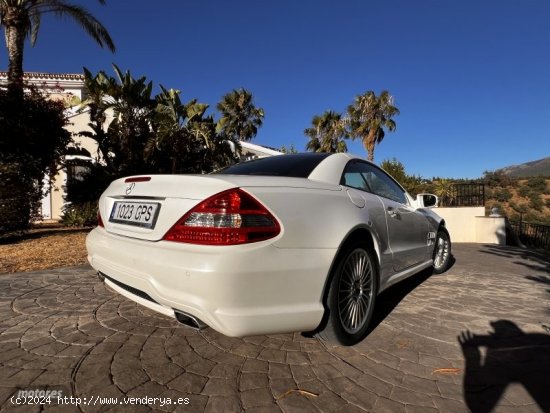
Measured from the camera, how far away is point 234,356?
7.72 ft

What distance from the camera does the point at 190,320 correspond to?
1952 mm

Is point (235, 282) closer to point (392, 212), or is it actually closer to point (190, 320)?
point (190, 320)

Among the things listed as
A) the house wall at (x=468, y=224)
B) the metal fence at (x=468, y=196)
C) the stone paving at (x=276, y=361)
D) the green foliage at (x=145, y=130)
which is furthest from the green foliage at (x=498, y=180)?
the stone paving at (x=276, y=361)

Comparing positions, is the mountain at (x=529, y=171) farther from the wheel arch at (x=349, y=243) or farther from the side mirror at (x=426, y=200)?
the wheel arch at (x=349, y=243)

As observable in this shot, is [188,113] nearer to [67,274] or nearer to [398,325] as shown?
[67,274]

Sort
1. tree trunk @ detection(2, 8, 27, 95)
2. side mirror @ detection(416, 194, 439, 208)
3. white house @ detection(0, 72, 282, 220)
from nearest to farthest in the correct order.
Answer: side mirror @ detection(416, 194, 439, 208), tree trunk @ detection(2, 8, 27, 95), white house @ detection(0, 72, 282, 220)

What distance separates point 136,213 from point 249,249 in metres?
0.95

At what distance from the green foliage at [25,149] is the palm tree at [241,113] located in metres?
24.5

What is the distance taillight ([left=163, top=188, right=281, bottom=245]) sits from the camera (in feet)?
6.13

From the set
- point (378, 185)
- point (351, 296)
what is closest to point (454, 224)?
point (378, 185)

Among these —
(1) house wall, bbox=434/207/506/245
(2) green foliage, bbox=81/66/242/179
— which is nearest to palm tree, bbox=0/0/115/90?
(2) green foliage, bbox=81/66/242/179

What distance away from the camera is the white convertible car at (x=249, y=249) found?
184 cm

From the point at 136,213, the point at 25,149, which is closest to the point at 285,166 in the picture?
the point at 136,213

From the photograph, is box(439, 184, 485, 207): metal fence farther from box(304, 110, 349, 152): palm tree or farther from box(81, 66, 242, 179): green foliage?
box(304, 110, 349, 152): palm tree
